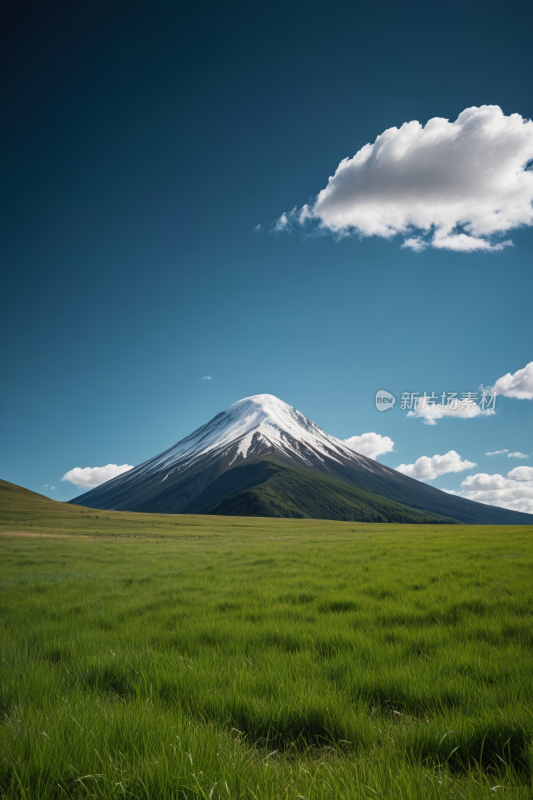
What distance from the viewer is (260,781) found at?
2457 mm

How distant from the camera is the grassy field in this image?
2.54 meters

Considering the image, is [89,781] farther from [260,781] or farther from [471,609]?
[471,609]

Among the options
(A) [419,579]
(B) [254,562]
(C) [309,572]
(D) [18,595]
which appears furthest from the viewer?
(B) [254,562]

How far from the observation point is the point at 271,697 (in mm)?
3861

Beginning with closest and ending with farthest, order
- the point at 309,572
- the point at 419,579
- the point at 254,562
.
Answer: the point at 419,579 < the point at 309,572 < the point at 254,562

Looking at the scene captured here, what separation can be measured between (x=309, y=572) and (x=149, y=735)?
11.9 metres

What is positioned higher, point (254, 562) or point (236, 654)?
point (236, 654)

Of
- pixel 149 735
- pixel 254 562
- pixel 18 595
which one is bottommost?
pixel 254 562

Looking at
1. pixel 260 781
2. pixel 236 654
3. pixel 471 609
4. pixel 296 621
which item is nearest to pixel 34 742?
pixel 260 781

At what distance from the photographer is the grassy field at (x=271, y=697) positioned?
100.0 inches

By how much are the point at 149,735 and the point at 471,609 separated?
24.0ft

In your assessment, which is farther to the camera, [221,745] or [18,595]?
[18,595]

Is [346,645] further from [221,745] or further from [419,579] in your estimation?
[419,579]

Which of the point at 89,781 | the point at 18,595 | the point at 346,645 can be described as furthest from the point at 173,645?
the point at 18,595
